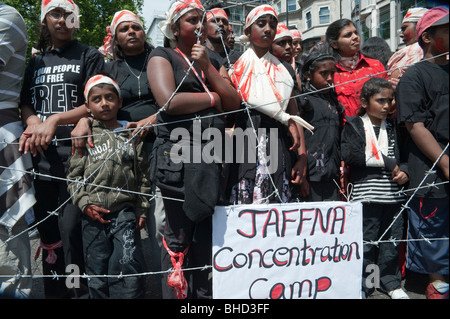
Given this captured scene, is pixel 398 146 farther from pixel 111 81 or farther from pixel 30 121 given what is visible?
pixel 30 121

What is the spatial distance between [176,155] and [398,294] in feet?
6.69

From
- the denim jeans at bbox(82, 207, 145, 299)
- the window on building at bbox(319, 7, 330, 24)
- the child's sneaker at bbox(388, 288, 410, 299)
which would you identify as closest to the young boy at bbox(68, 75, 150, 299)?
the denim jeans at bbox(82, 207, 145, 299)

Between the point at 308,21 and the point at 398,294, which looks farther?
the point at 308,21

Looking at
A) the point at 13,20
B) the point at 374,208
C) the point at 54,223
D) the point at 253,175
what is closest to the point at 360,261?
the point at 374,208

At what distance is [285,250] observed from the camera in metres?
2.30

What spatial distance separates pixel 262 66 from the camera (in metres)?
2.59

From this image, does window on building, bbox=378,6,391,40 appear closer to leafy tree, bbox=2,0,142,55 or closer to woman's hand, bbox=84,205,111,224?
leafy tree, bbox=2,0,142,55

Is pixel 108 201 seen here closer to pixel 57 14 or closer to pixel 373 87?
pixel 57 14

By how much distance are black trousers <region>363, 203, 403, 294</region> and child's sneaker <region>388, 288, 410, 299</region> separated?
3cm

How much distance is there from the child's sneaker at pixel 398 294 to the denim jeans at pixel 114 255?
1893 mm

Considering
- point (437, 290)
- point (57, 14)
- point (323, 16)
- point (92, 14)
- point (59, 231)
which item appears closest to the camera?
point (437, 290)

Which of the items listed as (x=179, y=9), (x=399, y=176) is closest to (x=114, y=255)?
(x=179, y=9)

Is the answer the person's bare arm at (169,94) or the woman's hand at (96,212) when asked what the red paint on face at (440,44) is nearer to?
the person's bare arm at (169,94)
